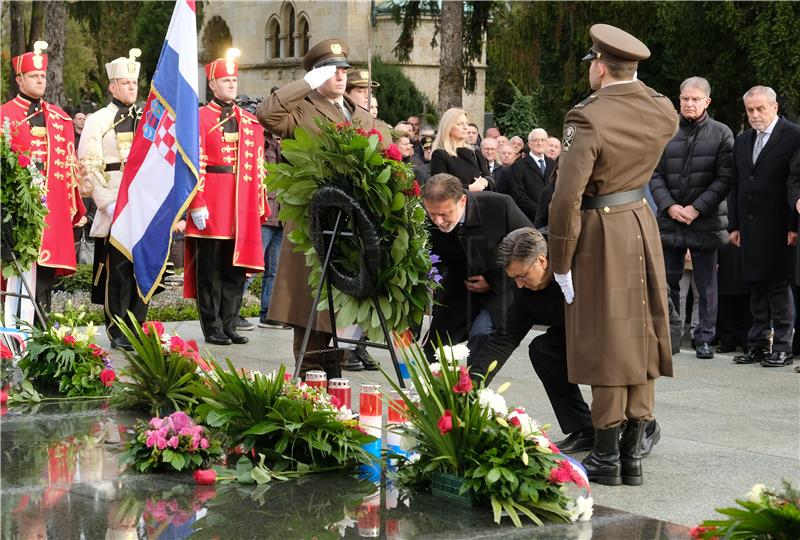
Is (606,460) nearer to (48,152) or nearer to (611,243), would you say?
(611,243)

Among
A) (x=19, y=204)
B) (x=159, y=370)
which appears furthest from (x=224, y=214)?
(x=159, y=370)

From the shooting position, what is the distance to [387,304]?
7.00m

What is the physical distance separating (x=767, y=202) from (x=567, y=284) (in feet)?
16.3

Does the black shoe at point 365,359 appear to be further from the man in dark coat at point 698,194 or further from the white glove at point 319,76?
the white glove at point 319,76

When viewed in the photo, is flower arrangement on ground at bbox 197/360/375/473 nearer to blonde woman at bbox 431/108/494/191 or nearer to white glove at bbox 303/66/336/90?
white glove at bbox 303/66/336/90

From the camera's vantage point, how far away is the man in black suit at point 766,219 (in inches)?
419

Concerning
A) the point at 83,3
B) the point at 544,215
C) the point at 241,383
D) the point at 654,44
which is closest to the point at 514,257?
the point at 241,383

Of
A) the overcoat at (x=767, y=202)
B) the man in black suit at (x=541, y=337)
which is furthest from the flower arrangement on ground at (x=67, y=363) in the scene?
the overcoat at (x=767, y=202)

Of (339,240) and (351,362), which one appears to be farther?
(351,362)

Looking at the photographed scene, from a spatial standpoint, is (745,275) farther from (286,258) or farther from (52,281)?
(52,281)

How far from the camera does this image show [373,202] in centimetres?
682

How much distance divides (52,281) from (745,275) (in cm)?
600

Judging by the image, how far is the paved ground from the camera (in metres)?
6.22

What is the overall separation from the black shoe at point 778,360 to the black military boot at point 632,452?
13.9 feet
